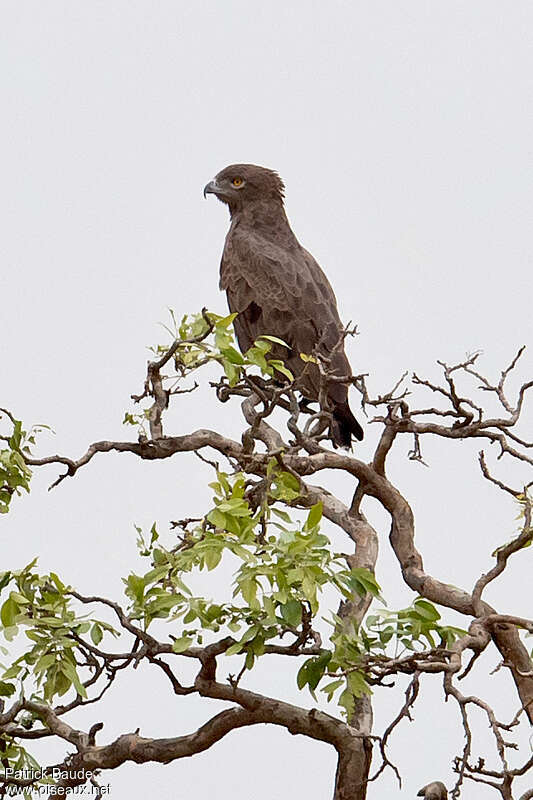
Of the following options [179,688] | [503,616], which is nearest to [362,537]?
[503,616]

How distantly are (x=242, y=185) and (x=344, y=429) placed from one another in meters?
0.89

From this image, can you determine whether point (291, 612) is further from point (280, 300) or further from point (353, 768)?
point (280, 300)

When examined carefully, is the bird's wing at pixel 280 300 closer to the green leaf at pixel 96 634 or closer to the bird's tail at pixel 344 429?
the bird's tail at pixel 344 429

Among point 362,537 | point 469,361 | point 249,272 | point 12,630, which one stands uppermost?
point 249,272

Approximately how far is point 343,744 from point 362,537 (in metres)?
0.55

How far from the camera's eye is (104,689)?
2.39m

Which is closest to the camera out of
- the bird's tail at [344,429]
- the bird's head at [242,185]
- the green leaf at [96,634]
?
the green leaf at [96,634]

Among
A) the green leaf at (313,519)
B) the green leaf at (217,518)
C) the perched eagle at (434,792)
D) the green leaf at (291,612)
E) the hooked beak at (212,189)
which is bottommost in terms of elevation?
the perched eagle at (434,792)

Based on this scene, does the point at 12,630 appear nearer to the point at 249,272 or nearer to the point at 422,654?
the point at 422,654

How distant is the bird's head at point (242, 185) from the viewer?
12.6 feet

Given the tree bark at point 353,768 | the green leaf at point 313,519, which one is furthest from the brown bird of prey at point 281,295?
the green leaf at point 313,519

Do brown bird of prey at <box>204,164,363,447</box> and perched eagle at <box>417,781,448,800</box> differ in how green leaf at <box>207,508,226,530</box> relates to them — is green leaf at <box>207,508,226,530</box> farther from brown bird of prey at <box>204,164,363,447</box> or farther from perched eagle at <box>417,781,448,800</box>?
brown bird of prey at <box>204,164,363,447</box>

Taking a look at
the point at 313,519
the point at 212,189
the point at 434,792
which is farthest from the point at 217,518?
the point at 212,189

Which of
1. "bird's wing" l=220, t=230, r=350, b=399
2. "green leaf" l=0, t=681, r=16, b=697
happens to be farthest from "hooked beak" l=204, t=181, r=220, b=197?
"green leaf" l=0, t=681, r=16, b=697
